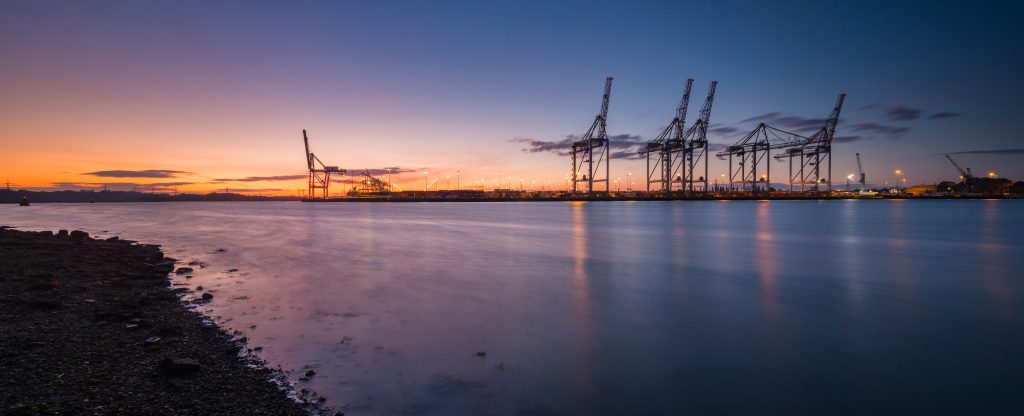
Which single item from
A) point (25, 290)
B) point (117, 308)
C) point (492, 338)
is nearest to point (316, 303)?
point (117, 308)

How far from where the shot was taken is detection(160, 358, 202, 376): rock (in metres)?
4.81

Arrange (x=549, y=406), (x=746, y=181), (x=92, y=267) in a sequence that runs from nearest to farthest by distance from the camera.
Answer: (x=549, y=406) < (x=92, y=267) < (x=746, y=181)

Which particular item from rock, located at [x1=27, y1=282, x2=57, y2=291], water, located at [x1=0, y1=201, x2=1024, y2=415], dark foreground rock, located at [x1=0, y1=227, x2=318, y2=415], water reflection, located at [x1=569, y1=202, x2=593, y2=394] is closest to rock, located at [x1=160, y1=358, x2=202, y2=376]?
dark foreground rock, located at [x1=0, y1=227, x2=318, y2=415]

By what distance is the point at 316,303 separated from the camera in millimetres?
9445

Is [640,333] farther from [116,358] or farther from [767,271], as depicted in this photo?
[767,271]

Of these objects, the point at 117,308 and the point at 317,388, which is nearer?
the point at 317,388

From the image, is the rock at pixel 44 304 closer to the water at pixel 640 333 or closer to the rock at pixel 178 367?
the water at pixel 640 333

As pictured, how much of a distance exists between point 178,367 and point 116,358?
1.09m

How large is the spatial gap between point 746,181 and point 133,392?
123331 mm

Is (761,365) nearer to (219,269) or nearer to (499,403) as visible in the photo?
(499,403)

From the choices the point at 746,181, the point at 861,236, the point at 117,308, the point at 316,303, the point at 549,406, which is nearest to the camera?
the point at 549,406

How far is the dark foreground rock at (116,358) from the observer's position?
4.12 meters

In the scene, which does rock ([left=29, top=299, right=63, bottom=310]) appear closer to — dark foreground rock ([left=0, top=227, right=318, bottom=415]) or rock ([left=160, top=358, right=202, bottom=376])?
dark foreground rock ([left=0, top=227, right=318, bottom=415])

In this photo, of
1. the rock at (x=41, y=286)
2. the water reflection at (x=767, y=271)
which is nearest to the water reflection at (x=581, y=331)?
the water reflection at (x=767, y=271)
